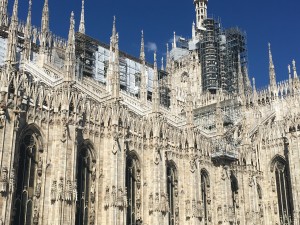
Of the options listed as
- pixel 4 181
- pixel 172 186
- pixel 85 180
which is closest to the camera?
pixel 4 181

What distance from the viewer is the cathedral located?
30625 mm

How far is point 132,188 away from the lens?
38625 mm

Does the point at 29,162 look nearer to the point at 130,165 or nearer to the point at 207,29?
the point at 130,165

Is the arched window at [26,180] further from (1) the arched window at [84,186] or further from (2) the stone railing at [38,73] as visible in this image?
(2) the stone railing at [38,73]

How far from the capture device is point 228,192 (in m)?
46.1

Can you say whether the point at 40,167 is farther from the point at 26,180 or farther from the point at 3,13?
the point at 3,13

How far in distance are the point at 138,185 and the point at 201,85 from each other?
39139 mm

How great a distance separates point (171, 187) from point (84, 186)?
10.6 meters

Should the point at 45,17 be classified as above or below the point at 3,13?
below

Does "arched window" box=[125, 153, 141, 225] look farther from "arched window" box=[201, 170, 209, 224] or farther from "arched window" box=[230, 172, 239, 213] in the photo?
"arched window" box=[230, 172, 239, 213]

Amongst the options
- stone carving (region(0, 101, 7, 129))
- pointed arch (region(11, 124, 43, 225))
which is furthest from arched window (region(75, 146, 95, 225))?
stone carving (region(0, 101, 7, 129))

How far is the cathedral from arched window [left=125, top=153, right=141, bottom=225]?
9 cm

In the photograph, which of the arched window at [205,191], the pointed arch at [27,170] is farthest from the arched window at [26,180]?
the arched window at [205,191]

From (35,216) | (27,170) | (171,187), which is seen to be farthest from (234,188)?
(27,170)
